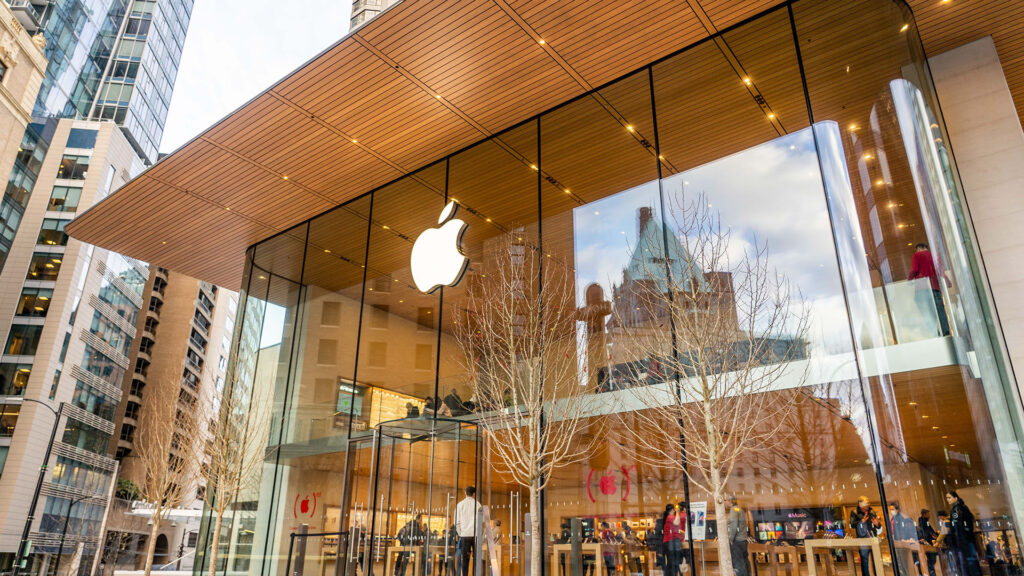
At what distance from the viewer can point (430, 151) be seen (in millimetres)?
11156

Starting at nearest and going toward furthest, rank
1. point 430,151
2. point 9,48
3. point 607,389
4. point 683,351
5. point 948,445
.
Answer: point 948,445
point 683,351
point 607,389
point 430,151
point 9,48

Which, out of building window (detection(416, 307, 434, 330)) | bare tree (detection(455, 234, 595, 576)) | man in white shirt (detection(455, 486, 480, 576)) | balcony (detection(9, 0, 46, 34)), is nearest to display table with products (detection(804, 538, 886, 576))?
bare tree (detection(455, 234, 595, 576))

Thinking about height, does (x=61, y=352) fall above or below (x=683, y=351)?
above

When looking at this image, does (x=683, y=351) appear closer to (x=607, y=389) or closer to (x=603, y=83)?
(x=607, y=389)

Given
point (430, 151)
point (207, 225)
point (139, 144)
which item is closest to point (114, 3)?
point (139, 144)

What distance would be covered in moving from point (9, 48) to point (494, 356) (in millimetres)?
37149

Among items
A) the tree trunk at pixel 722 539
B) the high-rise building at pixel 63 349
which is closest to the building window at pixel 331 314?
the tree trunk at pixel 722 539

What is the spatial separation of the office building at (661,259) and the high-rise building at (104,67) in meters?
37.6

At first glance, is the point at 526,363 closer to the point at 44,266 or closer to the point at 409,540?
the point at 409,540

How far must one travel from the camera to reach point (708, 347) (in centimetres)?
715

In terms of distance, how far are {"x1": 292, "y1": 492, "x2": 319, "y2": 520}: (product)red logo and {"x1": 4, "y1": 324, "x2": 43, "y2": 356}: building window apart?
36.9 metres

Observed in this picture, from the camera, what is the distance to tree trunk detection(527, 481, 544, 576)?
8.05m

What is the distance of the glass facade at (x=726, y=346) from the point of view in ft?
20.3

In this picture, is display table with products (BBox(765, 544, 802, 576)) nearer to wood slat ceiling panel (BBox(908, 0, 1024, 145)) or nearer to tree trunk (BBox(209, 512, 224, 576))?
wood slat ceiling panel (BBox(908, 0, 1024, 145))
